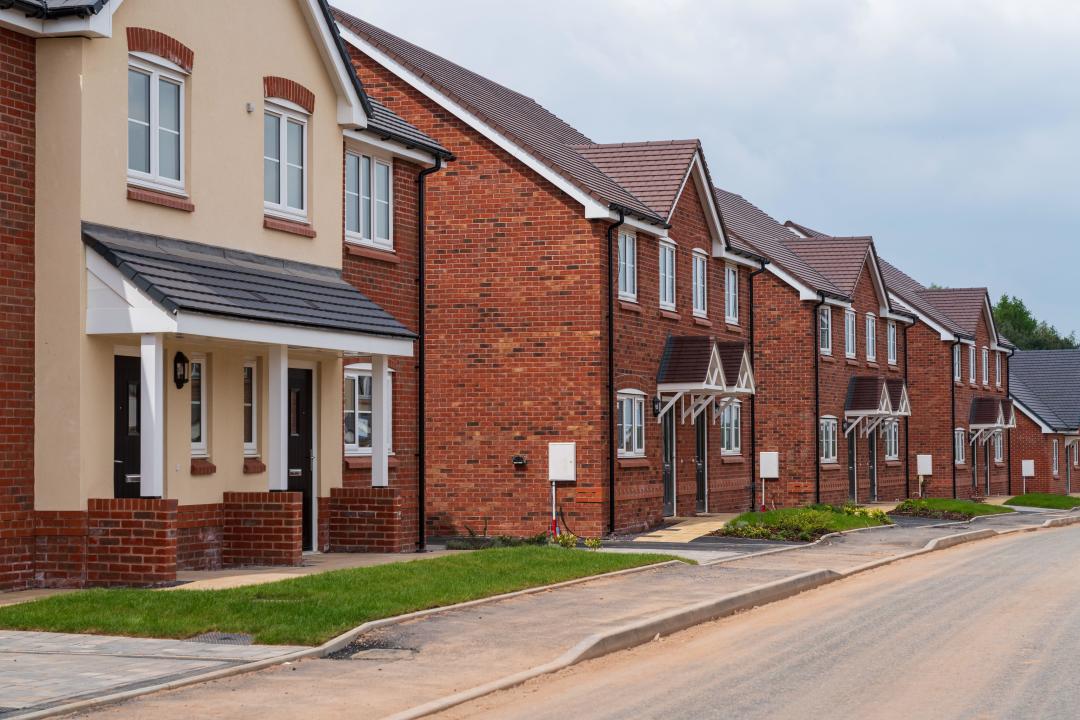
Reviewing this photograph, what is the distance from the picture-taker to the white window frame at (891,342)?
47.2 metres

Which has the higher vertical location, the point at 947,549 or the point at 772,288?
the point at 772,288

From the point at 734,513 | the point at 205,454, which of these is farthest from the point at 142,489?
the point at 734,513

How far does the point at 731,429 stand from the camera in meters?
34.4

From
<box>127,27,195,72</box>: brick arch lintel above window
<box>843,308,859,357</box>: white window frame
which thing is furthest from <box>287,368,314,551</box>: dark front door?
<box>843,308,859,357</box>: white window frame

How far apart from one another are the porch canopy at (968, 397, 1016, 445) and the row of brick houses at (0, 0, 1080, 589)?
2011 cm

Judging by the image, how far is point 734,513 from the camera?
108 feet

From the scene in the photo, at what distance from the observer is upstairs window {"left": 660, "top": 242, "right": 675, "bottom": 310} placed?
29.2 m

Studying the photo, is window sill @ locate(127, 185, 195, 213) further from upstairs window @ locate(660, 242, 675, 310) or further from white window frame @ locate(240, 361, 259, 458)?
upstairs window @ locate(660, 242, 675, 310)

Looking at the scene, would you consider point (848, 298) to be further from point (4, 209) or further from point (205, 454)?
point (4, 209)

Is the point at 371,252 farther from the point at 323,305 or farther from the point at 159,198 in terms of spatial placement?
the point at 159,198

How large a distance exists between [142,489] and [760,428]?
25596mm

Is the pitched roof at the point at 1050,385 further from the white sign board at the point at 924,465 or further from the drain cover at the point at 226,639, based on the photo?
the drain cover at the point at 226,639

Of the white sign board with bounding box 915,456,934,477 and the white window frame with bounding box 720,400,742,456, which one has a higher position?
the white window frame with bounding box 720,400,742,456

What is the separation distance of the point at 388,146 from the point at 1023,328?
100076mm
